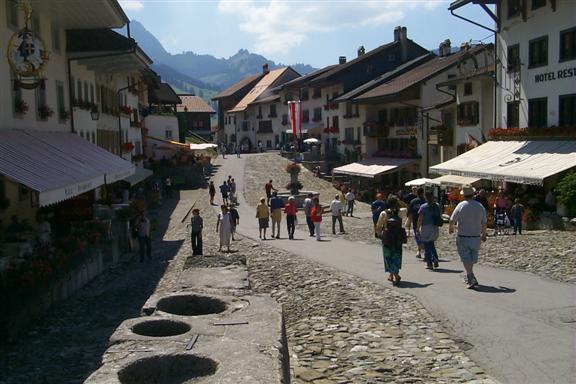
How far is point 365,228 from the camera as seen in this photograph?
2930cm

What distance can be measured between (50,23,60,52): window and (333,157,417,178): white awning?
2565 cm

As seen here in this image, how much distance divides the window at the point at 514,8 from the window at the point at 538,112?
4219 mm

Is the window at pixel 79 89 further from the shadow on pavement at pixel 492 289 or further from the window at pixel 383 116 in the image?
the window at pixel 383 116

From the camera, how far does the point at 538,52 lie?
29594 mm

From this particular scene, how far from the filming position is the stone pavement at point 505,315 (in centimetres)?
839

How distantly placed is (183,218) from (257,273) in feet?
58.3

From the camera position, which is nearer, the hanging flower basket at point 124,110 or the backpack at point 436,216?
the backpack at point 436,216

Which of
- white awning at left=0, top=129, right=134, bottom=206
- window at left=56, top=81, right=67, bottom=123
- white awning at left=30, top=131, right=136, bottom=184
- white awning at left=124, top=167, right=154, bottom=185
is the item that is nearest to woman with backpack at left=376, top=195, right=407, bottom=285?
white awning at left=0, top=129, right=134, bottom=206

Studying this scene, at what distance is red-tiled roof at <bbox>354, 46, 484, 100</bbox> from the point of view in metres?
45.5

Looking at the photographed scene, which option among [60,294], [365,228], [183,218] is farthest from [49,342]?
[183,218]

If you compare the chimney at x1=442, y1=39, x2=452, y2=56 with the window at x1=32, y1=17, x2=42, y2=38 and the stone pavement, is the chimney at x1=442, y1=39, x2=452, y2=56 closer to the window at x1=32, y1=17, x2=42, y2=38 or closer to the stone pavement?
the window at x1=32, y1=17, x2=42, y2=38

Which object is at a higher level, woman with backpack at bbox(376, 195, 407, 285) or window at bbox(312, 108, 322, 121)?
window at bbox(312, 108, 322, 121)

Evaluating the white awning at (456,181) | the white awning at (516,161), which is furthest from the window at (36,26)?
the white awning at (456,181)

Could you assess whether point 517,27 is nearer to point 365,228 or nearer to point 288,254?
point 365,228
